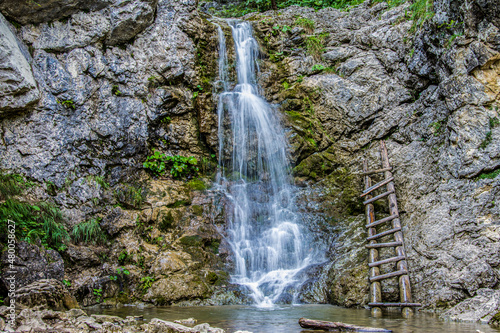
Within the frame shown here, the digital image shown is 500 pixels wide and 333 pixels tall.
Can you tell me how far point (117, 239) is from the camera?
7.55 meters

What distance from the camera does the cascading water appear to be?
7.34 meters

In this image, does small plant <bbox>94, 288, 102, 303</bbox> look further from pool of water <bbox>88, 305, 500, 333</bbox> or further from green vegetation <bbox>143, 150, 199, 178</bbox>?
green vegetation <bbox>143, 150, 199, 178</bbox>

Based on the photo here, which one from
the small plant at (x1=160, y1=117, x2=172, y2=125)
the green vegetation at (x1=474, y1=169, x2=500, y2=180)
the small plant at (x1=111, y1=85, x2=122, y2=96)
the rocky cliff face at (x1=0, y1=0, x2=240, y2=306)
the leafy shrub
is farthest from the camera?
the small plant at (x1=160, y1=117, x2=172, y2=125)

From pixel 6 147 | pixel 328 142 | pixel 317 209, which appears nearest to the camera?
pixel 6 147

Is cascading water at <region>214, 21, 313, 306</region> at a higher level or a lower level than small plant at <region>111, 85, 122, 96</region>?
lower

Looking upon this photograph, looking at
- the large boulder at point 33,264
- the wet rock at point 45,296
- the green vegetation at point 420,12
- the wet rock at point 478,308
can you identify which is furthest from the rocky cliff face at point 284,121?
the wet rock at point 45,296

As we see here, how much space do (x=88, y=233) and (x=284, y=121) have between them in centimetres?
631

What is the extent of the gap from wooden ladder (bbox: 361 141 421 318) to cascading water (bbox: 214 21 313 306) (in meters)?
1.51

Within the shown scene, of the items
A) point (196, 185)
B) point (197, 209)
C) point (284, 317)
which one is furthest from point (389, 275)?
point (196, 185)

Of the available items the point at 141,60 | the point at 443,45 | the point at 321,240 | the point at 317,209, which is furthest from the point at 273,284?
the point at 141,60

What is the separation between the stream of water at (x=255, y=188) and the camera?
728cm

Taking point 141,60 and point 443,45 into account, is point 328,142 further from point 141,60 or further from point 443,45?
point 141,60

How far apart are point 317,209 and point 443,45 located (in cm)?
491

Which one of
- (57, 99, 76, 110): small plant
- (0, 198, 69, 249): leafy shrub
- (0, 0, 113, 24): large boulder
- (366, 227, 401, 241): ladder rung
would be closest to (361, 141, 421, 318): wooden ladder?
(366, 227, 401, 241): ladder rung
